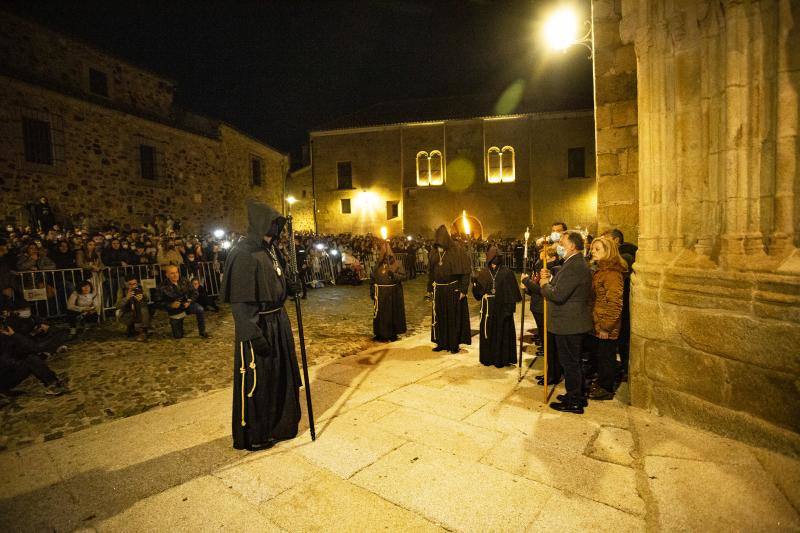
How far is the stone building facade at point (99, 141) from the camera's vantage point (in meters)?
14.4

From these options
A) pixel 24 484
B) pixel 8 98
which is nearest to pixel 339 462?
pixel 24 484

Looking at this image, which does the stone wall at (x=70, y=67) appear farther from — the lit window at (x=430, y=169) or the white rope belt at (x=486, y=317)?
the white rope belt at (x=486, y=317)

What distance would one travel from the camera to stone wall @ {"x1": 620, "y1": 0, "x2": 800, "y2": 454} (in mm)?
3271

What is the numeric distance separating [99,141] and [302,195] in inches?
685

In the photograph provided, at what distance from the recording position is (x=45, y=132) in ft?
49.7

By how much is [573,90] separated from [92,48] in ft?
87.6

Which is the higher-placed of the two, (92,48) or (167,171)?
(92,48)

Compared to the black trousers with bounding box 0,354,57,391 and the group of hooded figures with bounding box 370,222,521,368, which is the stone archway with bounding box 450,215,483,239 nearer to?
the group of hooded figures with bounding box 370,222,521,368

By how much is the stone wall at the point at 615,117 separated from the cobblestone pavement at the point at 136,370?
439 centimetres

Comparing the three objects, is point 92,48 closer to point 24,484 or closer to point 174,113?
point 174,113

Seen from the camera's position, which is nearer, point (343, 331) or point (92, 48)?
point (343, 331)

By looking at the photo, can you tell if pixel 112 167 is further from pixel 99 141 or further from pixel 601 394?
pixel 601 394

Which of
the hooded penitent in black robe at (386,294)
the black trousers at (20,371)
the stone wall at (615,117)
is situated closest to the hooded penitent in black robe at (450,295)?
the hooded penitent in black robe at (386,294)

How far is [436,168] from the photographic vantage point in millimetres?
29406
